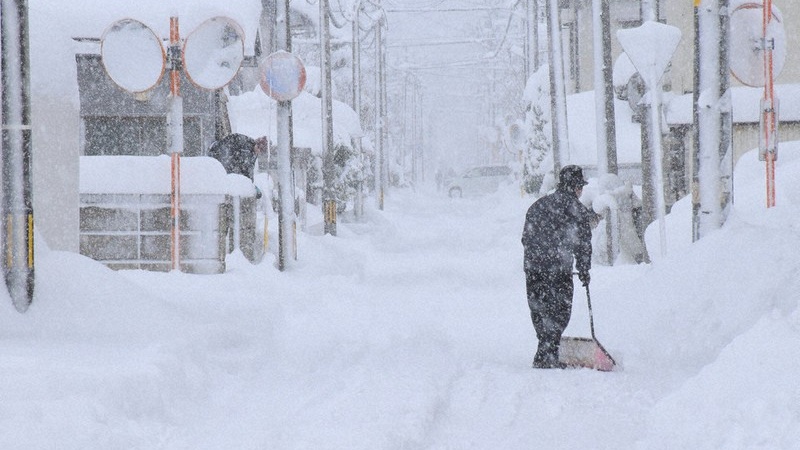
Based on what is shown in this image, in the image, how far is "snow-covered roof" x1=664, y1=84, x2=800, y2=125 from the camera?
18.7 meters

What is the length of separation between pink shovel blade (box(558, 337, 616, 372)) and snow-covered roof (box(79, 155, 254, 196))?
5564 mm

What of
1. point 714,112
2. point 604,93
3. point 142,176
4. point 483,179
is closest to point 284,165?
point 142,176

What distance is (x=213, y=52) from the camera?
12.0 metres

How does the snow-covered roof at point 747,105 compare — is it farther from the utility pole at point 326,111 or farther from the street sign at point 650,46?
the street sign at point 650,46

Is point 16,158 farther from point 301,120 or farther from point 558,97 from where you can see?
point 301,120

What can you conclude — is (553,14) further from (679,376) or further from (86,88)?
(679,376)

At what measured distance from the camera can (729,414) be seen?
17.5ft

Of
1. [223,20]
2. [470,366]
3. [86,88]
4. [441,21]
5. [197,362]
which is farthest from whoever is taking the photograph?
[441,21]

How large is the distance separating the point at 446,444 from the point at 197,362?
8.72 feet

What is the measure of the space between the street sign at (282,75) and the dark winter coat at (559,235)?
6.60 m

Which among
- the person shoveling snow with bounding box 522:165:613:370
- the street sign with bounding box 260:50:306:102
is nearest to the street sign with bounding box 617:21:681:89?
the person shoveling snow with bounding box 522:165:613:370

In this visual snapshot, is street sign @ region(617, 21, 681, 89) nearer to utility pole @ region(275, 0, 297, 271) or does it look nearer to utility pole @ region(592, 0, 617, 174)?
utility pole @ region(592, 0, 617, 174)

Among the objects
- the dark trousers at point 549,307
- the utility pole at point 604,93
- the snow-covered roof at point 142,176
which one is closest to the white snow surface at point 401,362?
the dark trousers at point 549,307

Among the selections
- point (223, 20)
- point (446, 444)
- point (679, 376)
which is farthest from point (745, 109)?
point (446, 444)
